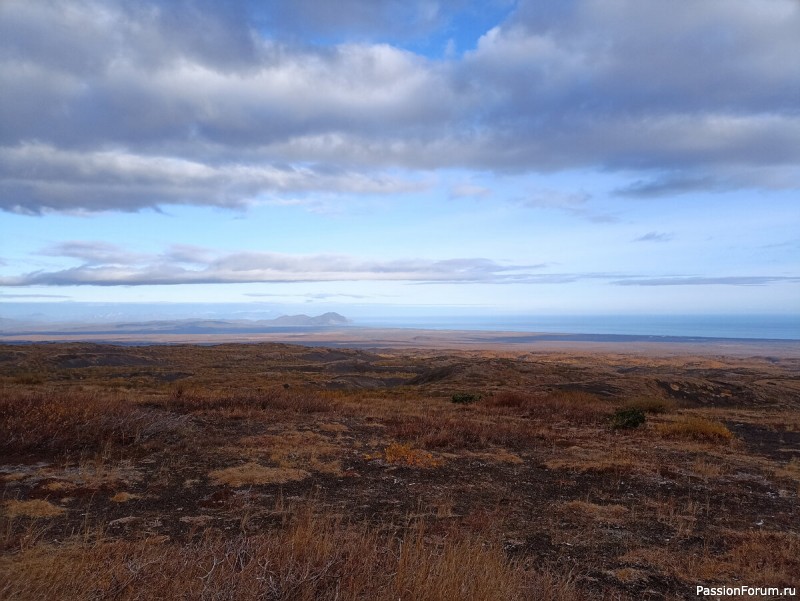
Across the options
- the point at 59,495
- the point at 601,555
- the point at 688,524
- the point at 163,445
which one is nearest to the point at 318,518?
the point at 601,555

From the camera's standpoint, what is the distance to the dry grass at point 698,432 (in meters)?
14.4

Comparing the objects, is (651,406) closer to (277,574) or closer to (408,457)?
(408,457)

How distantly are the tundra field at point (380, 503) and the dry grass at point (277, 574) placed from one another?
0.02 metres

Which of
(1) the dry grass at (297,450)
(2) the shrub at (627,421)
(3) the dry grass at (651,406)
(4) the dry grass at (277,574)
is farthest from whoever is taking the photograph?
(3) the dry grass at (651,406)

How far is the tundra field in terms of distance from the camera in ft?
14.4

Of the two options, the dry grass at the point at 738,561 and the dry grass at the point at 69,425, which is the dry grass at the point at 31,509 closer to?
the dry grass at the point at 69,425

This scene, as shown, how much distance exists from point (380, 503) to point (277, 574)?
3.84 m

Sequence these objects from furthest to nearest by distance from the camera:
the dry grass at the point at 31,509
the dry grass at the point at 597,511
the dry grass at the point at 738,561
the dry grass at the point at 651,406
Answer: the dry grass at the point at 651,406 < the dry grass at the point at 597,511 < the dry grass at the point at 31,509 < the dry grass at the point at 738,561

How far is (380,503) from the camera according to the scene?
7996 mm

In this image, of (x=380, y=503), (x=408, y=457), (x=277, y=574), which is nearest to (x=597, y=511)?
(x=380, y=503)

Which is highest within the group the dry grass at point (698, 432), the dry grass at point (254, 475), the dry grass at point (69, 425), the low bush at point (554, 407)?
the dry grass at point (69, 425)

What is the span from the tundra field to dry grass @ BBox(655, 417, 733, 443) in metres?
0.06

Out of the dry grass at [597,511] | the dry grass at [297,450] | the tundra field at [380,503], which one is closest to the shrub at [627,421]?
the tundra field at [380,503]

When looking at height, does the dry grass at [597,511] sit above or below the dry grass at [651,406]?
above
